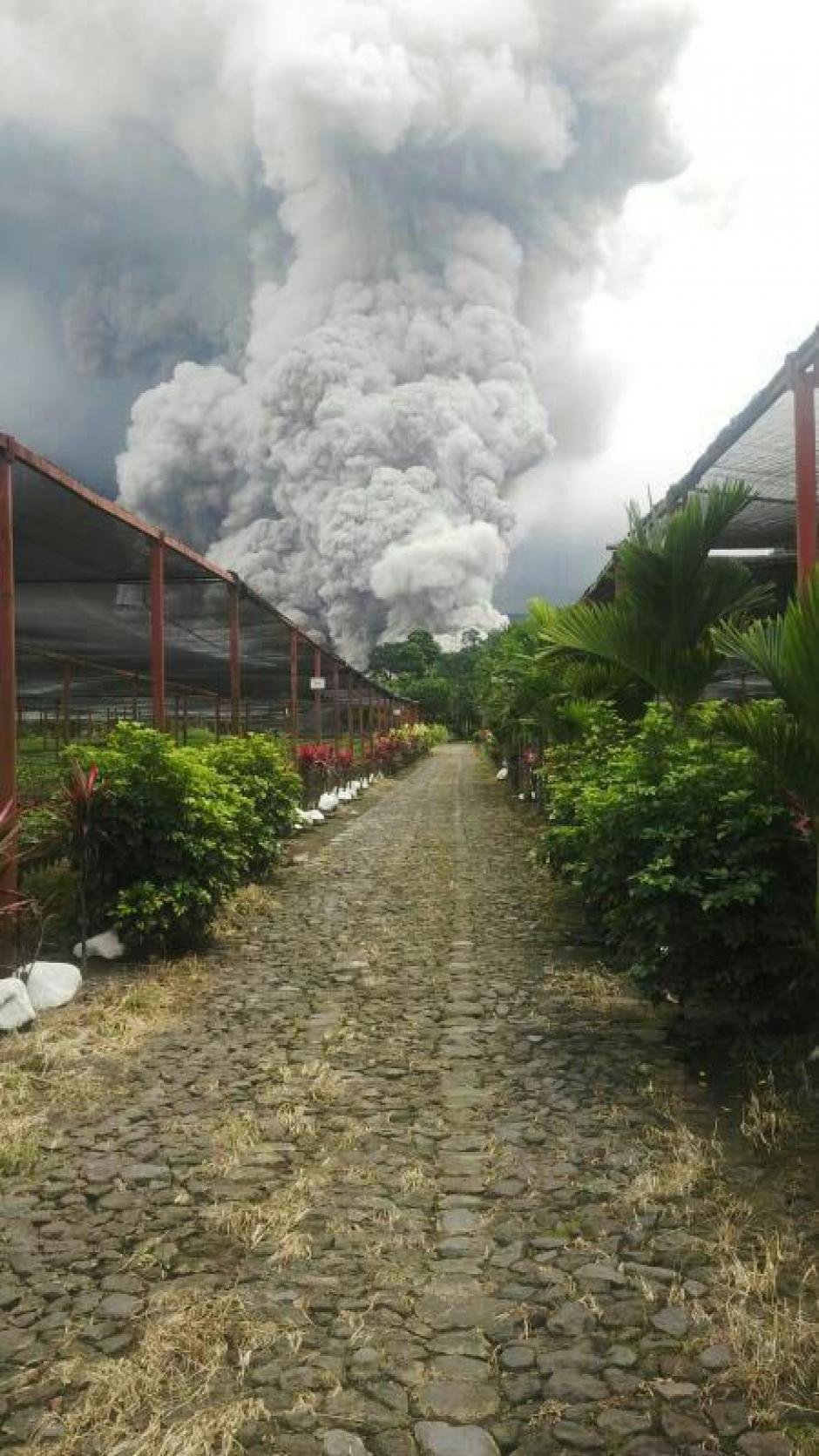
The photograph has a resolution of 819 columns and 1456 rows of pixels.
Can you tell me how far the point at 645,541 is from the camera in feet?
17.3

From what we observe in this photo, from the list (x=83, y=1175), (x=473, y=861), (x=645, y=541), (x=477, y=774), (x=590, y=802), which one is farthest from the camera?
(x=477, y=774)

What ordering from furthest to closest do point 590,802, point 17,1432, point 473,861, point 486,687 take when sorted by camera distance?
point 486,687
point 473,861
point 590,802
point 17,1432

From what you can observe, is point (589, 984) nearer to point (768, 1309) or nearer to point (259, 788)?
point (768, 1309)

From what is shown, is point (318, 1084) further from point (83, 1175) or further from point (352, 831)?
point (352, 831)

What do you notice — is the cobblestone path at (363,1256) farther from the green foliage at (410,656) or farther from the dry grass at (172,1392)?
the green foliage at (410,656)

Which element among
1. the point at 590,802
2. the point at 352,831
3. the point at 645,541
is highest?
the point at 645,541

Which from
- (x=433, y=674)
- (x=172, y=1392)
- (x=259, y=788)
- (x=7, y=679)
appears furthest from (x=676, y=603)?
(x=433, y=674)

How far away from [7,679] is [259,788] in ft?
11.0

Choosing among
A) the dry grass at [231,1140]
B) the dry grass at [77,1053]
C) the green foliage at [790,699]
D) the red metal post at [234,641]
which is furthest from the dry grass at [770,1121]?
the red metal post at [234,641]

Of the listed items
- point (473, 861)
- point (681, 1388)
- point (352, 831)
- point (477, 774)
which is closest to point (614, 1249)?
point (681, 1388)

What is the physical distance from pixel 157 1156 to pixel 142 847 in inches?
100

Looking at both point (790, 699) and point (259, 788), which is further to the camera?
point (259, 788)

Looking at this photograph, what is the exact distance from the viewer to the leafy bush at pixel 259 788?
730cm

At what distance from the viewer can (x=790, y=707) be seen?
3.15 meters
